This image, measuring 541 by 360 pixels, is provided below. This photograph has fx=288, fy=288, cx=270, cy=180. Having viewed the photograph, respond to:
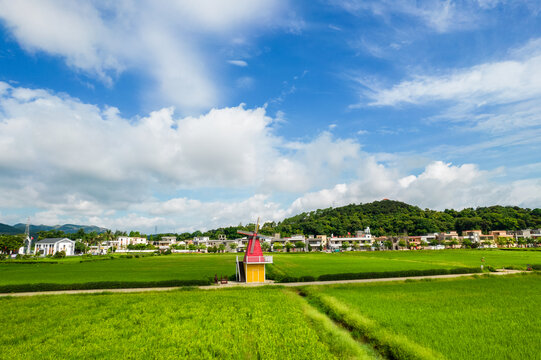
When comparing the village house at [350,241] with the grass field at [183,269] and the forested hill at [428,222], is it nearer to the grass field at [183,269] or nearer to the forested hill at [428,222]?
the forested hill at [428,222]

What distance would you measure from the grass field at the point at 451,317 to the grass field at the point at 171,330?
2030mm

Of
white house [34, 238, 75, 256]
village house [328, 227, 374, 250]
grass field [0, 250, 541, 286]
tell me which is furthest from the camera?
village house [328, 227, 374, 250]

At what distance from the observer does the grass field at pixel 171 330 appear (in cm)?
1312

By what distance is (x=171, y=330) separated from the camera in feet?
52.4

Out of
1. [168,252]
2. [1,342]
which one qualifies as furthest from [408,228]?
[1,342]

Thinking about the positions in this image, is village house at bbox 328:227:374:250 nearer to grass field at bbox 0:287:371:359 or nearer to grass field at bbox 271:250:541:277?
grass field at bbox 271:250:541:277

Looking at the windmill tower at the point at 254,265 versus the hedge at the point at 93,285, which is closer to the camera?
the hedge at the point at 93,285

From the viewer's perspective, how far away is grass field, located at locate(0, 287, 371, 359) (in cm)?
1312

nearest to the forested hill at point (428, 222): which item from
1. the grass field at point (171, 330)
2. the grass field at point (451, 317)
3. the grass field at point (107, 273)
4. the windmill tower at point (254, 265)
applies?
the grass field at point (107, 273)

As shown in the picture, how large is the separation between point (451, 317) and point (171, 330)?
16612 mm

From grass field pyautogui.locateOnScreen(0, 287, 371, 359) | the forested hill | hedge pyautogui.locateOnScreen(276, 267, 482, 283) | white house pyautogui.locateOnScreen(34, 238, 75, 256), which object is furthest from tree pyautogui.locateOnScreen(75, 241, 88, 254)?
hedge pyautogui.locateOnScreen(276, 267, 482, 283)

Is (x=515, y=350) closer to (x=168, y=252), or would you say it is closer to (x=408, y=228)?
(x=168, y=252)

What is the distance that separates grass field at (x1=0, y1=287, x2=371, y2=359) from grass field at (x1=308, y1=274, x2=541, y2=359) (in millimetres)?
2030

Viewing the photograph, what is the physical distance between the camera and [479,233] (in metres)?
136
